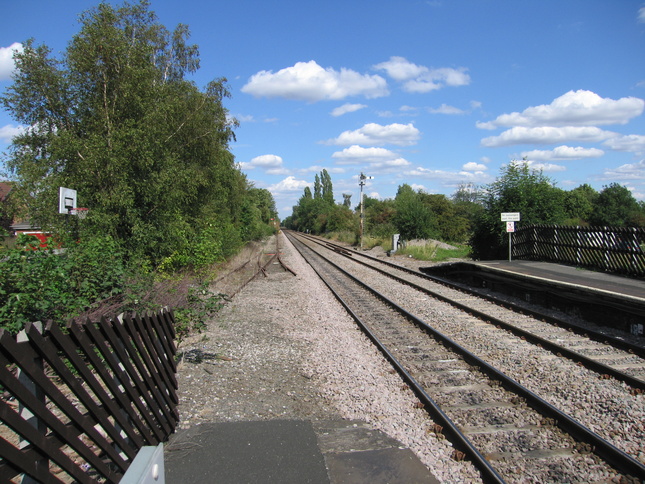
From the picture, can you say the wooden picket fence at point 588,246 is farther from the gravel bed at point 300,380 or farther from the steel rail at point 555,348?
the gravel bed at point 300,380

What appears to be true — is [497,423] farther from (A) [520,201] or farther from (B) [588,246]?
(A) [520,201]

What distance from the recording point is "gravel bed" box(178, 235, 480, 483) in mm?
4809

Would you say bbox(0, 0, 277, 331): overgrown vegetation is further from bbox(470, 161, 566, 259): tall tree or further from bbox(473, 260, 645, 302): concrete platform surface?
bbox(470, 161, 566, 259): tall tree

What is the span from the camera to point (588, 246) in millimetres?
14906

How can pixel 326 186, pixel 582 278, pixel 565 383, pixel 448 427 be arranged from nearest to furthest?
pixel 448 427 → pixel 565 383 → pixel 582 278 → pixel 326 186

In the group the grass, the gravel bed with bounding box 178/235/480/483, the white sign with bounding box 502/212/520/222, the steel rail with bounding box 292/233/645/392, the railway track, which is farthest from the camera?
the grass

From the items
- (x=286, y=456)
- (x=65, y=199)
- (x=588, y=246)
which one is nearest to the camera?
(x=286, y=456)

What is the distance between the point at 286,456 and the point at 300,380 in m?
2.53

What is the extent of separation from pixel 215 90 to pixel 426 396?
2291cm

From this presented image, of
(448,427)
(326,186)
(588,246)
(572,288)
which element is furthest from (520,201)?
(326,186)

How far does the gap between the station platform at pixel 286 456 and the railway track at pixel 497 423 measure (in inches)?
26.9

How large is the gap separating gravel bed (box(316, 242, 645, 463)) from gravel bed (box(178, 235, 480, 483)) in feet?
5.40

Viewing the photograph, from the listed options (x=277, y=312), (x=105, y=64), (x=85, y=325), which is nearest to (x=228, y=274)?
(x=277, y=312)

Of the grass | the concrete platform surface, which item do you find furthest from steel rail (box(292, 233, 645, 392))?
the grass
